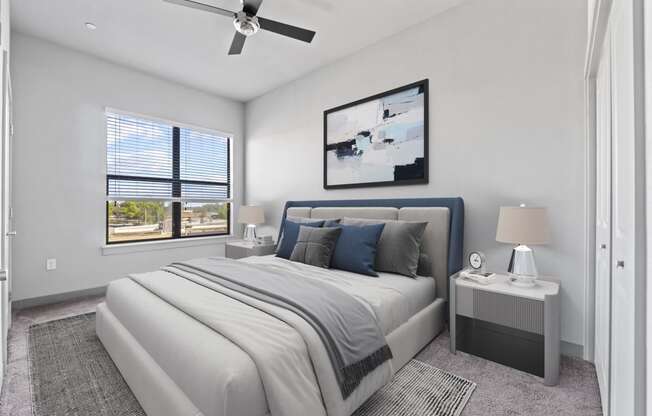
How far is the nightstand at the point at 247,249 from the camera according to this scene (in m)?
3.76

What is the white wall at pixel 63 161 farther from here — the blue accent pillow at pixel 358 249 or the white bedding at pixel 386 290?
the blue accent pillow at pixel 358 249

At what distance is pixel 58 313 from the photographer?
9.74ft

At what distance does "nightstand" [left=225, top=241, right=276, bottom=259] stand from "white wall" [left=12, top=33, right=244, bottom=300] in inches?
45.5

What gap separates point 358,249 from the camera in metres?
2.46

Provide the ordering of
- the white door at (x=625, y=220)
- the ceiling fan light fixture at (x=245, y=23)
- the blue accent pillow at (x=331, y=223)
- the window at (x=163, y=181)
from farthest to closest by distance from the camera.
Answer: the window at (x=163, y=181) → the blue accent pillow at (x=331, y=223) → the ceiling fan light fixture at (x=245, y=23) → the white door at (x=625, y=220)

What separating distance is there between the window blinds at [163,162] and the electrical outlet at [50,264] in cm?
90

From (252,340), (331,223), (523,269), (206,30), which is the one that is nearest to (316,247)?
(331,223)

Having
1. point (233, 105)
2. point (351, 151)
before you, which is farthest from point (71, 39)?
point (351, 151)

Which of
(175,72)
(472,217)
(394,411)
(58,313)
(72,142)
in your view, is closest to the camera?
(394,411)

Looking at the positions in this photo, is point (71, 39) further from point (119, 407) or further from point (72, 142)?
point (119, 407)

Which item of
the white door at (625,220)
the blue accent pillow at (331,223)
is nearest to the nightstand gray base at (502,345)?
the white door at (625,220)

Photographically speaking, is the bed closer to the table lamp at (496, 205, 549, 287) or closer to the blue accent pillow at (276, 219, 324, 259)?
the blue accent pillow at (276, 219, 324, 259)

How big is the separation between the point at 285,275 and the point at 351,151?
1.85 metres

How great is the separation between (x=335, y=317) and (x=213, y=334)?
0.58 metres
